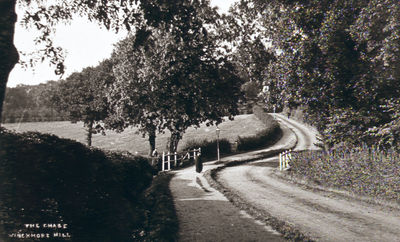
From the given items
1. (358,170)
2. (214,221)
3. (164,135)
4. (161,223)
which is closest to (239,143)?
(164,135)

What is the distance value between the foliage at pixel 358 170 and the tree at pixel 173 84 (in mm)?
10892

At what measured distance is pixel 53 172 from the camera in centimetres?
478

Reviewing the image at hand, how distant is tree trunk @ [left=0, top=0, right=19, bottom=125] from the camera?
480cm

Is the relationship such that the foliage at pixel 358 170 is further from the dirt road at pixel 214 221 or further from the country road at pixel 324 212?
the dirt road at pixel 214 221

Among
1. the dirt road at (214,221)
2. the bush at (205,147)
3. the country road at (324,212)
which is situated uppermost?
the bush at (205,147)

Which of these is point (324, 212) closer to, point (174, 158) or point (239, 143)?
point (174, 158)

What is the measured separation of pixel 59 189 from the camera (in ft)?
16.2

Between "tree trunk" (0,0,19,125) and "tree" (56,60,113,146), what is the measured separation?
31.7 meters

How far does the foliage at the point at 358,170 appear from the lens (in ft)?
35.2

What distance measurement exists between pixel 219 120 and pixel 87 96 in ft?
78.0

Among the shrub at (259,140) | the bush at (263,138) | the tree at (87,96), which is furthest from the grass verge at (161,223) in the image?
the tree at (87,96)

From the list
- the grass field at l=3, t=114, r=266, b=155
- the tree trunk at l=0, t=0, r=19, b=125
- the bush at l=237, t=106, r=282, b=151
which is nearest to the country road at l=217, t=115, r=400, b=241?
the tree trunk at l=0, t=0, r=19, b=125

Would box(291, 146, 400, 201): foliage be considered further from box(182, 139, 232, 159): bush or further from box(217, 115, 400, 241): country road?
box(182, 139, 232, 159): bush

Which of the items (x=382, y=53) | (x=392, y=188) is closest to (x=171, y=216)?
(x=392, y=188)
